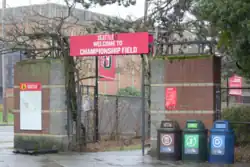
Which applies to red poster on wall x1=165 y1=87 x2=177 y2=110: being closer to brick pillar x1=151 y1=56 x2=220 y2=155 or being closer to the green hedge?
brick pillar x1=151 y1=56 x2=220 y2=155

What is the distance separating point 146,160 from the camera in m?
13.5

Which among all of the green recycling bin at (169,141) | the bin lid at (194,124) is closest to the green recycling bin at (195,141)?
the bin lid at (194,124)

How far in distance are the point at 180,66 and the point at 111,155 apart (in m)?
3.31

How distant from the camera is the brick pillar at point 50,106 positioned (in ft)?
52.1

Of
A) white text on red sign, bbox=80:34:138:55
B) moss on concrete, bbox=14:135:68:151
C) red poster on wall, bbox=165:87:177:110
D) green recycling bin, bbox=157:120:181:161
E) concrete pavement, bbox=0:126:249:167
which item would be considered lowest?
concrete pavement, bbox=0:126:249:167

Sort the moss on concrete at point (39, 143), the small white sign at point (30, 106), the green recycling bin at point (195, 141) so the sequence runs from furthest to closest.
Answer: the small white sign at point (30, 106) → the moss on concrete at point (39, 143) → the green recycling bin at point (195, 141)

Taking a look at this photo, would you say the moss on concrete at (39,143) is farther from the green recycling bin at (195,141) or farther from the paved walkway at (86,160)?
the green recycling bin at (195,141)

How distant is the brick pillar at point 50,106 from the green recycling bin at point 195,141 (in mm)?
4436

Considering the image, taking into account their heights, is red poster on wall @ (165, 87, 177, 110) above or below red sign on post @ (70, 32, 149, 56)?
below

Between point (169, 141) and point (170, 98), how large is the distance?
1.31 meters

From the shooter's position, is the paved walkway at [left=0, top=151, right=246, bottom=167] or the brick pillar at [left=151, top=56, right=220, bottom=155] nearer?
the paved walkway at [left=0, top=151, right=246, bottom=167]

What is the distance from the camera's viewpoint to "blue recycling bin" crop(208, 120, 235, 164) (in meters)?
12.5

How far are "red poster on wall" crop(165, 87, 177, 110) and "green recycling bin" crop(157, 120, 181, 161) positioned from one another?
67 centimetres

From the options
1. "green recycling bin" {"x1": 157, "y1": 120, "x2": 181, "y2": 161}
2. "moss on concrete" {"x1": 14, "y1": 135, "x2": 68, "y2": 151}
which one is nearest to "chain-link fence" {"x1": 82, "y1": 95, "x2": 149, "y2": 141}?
"moss on concrete" {"x1": 14, "y1": 135, "x2": 68, "y2": 151}
